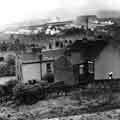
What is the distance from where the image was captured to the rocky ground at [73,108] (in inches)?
70.6

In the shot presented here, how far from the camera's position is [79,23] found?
175cm

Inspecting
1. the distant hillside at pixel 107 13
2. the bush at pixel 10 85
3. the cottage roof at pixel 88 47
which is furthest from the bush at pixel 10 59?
the distant hillside at pixel 107 13

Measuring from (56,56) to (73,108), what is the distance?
0.53 m

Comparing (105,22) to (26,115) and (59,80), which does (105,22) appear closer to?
(59,80)

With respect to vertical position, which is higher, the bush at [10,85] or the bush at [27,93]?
the bush at [10,85]

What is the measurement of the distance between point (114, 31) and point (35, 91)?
0.89 metres

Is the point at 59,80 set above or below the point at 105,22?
below

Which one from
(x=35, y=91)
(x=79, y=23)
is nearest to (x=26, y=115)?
(x=35, y=91)

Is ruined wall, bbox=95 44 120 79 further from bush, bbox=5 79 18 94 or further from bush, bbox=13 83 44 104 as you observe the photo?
bush, bbox=5 79 18 94

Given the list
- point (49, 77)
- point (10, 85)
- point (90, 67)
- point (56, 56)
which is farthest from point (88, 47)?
point (10, 85)

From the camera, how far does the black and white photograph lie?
1685 mm

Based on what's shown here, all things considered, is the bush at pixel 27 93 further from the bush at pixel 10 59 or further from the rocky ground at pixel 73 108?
the bush at pixel 10 59

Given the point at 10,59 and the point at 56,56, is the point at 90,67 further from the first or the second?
the point at 10,59

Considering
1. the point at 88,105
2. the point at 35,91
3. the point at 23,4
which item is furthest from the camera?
the point at 88,105
